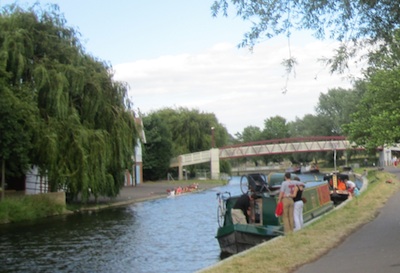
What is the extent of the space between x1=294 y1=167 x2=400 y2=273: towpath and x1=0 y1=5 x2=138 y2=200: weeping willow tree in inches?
710

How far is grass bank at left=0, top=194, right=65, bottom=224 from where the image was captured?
88.9 feet

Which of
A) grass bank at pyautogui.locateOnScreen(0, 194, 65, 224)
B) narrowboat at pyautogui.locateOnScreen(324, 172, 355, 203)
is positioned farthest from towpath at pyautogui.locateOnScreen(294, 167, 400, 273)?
grass bank at pyautogui.locateOnScreen(0, 194, 65, 224)

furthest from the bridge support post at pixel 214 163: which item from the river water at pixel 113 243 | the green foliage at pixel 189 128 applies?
the river water at pixel 113 243

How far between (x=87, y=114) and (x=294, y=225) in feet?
63.5

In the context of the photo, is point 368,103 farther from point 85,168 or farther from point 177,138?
point 177,138

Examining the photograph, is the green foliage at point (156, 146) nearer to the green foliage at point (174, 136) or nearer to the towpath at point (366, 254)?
the green foliage at point (174, 136)

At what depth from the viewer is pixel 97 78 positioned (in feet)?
108

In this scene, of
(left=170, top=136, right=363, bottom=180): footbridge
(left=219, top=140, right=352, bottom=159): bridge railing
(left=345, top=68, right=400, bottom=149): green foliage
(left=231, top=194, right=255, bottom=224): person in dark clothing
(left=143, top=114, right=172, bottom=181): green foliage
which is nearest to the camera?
(left=231, top=194, right=255, bottom=224): person in dark clothing

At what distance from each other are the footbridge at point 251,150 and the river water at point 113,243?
39.3m

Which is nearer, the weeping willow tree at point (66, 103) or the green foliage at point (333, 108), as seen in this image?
the weeping willow tree at point (66, 103)

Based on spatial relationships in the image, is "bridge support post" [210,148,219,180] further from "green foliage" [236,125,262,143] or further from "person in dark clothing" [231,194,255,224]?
"green foliage" [236,125,262,143]

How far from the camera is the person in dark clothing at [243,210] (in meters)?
17.5

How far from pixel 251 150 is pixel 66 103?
2375 inches

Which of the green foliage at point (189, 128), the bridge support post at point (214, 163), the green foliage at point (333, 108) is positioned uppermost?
the green foliage at point (333, 108)
